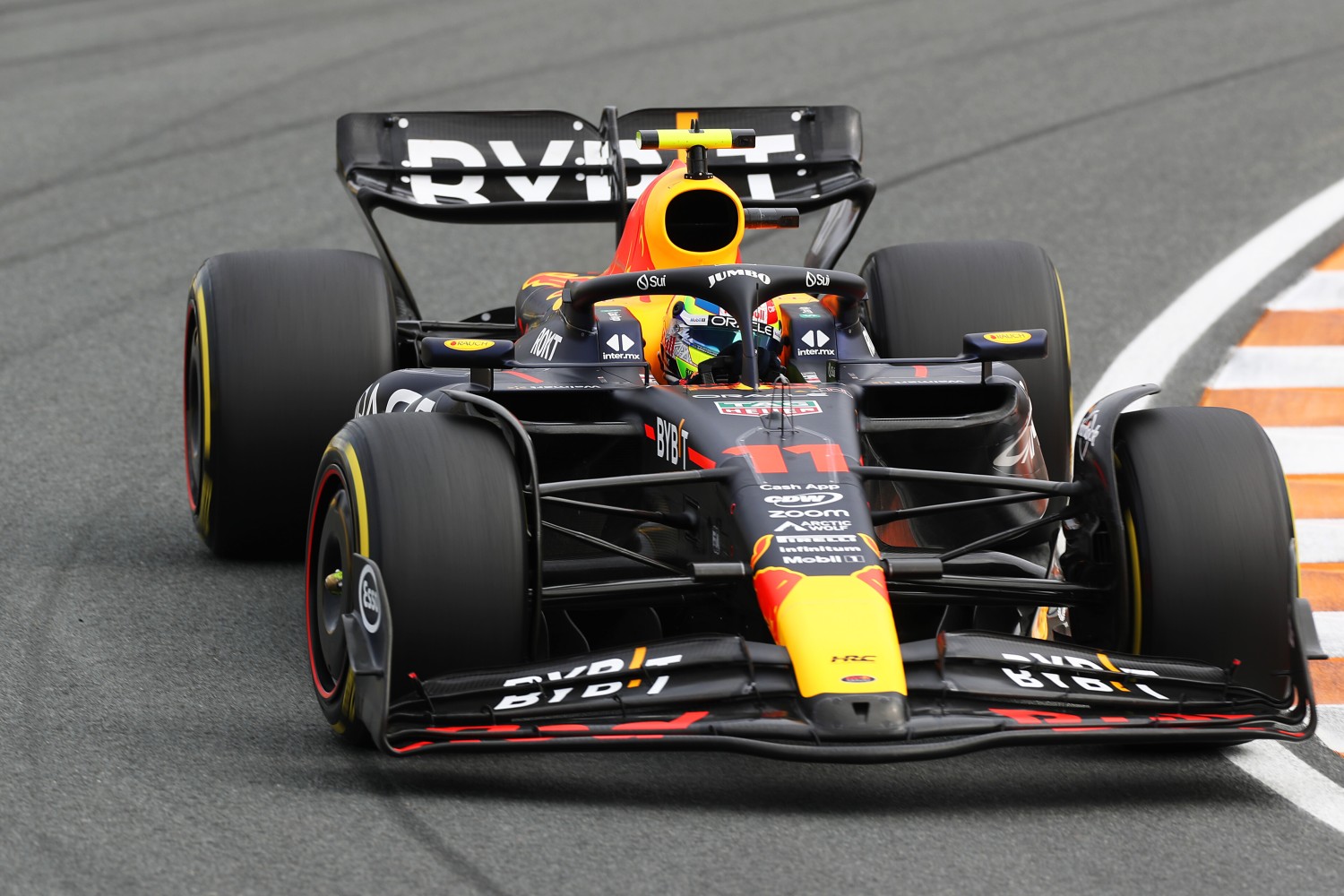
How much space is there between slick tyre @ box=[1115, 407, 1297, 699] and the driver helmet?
57.2 inches

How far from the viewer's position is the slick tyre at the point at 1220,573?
559 cm

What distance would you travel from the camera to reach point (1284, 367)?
10000 millimetres

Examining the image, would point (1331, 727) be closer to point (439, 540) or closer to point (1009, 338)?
point (1009, 338)

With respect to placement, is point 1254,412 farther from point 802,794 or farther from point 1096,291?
point 802,794

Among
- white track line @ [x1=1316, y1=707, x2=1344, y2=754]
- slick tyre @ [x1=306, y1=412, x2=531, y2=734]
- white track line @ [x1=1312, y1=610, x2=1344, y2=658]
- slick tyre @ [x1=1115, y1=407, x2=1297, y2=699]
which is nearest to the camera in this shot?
slick tyre @ [x1=306, y1=412, x2=531, y2=734]

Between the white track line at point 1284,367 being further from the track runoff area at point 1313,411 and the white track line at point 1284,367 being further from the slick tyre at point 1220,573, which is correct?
the slick tyre at point 1220,573

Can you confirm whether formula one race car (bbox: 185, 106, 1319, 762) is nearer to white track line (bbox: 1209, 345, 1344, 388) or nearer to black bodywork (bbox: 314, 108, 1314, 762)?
black bodywork (bbox: 314, 108, 1314, 762)

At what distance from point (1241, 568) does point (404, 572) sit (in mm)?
2206

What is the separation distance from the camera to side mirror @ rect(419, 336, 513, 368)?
6.11 meters

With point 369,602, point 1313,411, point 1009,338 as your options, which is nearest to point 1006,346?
point 1009,338

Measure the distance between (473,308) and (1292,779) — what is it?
6.66 meters

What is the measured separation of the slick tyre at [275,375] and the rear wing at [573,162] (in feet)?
3.23

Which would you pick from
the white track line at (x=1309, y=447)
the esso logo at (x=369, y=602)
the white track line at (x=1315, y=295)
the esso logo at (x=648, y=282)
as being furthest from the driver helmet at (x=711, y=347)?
the white track line at (x=1315, y=295)

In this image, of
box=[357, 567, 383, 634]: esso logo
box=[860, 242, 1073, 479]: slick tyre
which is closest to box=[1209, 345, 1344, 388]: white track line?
box=[860, 242, 1073, 479]: slick tyre
